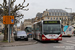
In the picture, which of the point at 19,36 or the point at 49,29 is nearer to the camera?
the point at 49,29

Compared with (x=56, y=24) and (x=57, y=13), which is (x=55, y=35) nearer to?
(x=56, y=24)

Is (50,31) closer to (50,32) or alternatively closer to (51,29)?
(50,32)

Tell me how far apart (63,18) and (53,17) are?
695cm

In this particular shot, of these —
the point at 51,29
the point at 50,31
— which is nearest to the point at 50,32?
the point at 50,31

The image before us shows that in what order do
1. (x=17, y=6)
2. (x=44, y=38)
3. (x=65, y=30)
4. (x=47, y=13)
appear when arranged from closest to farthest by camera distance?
(x=44, y=38) < (x=17, y=6) < (x=65, y=30) < (x=47, y=13)

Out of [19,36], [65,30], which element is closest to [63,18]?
[65,30]

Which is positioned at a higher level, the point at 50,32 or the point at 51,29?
the point at 51,29

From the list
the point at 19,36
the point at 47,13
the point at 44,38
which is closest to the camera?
the point at 44,38

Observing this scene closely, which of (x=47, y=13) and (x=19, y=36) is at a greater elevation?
(x=47, y=13)

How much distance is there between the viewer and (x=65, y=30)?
142 feet

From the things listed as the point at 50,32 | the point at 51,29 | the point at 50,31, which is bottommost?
the point at 50,32

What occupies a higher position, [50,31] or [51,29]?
[51,29]

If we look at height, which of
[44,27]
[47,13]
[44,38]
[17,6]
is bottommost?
[44,38]

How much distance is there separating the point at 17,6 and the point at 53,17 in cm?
10228
